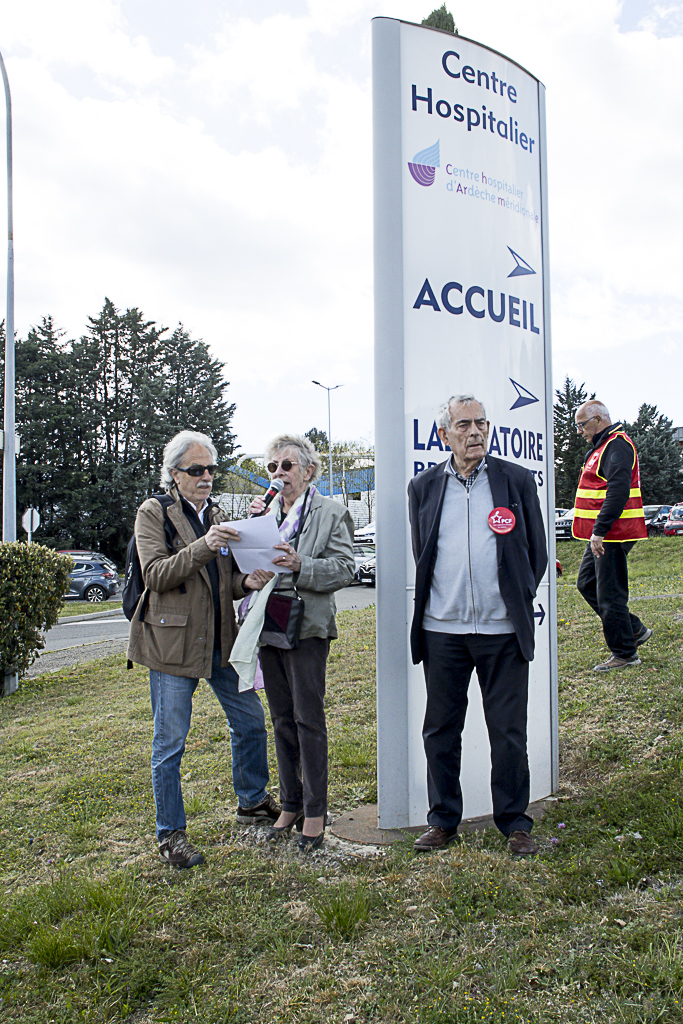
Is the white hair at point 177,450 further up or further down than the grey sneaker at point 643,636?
further up

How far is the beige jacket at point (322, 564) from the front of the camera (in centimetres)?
376

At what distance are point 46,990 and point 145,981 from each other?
34 cm

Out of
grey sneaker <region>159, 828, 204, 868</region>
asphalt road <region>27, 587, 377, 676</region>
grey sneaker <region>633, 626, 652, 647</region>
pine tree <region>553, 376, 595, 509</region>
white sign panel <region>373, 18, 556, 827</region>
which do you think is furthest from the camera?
pine tree <region>553, 376, 595, 509</region>

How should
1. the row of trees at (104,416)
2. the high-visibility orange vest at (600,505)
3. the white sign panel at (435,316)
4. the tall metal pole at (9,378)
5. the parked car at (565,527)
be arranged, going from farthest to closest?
1. the row of trees at (104,416)
2. the parked car at (565,527)
3. the tall metal pole at (9,378)
4. the high-visibility orange vest at (600,505)
5. the white sign panel at (435,316)

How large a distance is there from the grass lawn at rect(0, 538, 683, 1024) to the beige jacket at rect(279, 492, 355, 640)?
3.59ft

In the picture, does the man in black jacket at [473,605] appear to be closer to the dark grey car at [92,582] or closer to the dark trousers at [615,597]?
the dark trousers at [615,597]

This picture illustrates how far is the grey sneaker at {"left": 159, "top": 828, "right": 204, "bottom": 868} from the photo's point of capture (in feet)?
11.9

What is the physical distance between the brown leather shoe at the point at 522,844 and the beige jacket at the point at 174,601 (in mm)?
1606

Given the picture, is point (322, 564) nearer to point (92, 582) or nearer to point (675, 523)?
point (92, 582)

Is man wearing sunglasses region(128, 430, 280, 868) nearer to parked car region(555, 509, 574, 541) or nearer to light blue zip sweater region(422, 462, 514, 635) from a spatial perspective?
light blue zip sweater region(422, 462, 514, 635)

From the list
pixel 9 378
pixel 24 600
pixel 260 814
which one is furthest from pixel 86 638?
pixel 260 814

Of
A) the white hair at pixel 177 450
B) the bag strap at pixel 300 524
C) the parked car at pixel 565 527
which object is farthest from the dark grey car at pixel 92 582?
the bag strap at pixel 300 524

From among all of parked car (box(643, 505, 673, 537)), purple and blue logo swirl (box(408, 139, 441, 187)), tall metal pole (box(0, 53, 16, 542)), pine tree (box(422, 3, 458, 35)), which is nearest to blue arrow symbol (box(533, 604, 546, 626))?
purple and blue logo swirl (box(408, 139, 441, 187))

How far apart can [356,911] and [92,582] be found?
2291 cm
